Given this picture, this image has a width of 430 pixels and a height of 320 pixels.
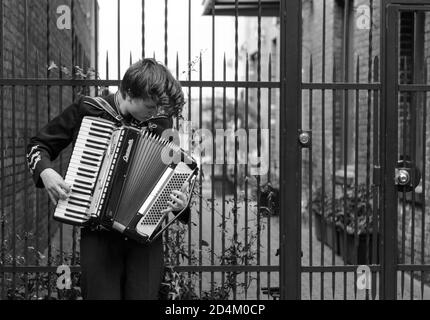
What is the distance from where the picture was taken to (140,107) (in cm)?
331

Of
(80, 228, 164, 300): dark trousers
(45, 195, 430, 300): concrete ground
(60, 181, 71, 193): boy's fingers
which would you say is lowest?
(45, 195, 430, 300): concrete ground

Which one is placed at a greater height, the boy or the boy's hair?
the boy's hair

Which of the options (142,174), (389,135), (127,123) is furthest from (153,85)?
(389,135)

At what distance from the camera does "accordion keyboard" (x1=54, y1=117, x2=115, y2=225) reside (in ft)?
10.6

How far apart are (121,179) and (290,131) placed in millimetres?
1661

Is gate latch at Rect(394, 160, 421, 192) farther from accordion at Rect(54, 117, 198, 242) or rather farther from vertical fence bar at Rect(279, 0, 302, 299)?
accordion at Rect(54, 117, 198, 242)

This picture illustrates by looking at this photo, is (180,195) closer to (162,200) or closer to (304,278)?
(162,200)

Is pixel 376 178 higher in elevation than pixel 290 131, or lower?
lower

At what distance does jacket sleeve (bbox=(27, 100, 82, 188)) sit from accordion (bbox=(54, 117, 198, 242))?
0.18 metres

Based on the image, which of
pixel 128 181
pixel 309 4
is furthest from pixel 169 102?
pixel 309 4

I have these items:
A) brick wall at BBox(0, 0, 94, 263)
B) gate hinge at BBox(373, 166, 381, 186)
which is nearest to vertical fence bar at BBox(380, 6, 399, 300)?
gate hinge at BBox(373, 166, 381, 186)

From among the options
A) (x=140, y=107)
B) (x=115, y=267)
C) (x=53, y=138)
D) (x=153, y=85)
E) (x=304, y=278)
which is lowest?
(x=304, y=278)

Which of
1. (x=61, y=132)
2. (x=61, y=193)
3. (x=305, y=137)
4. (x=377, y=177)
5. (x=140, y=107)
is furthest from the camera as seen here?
(x=377, y=177)

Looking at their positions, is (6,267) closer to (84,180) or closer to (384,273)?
(84,180)
